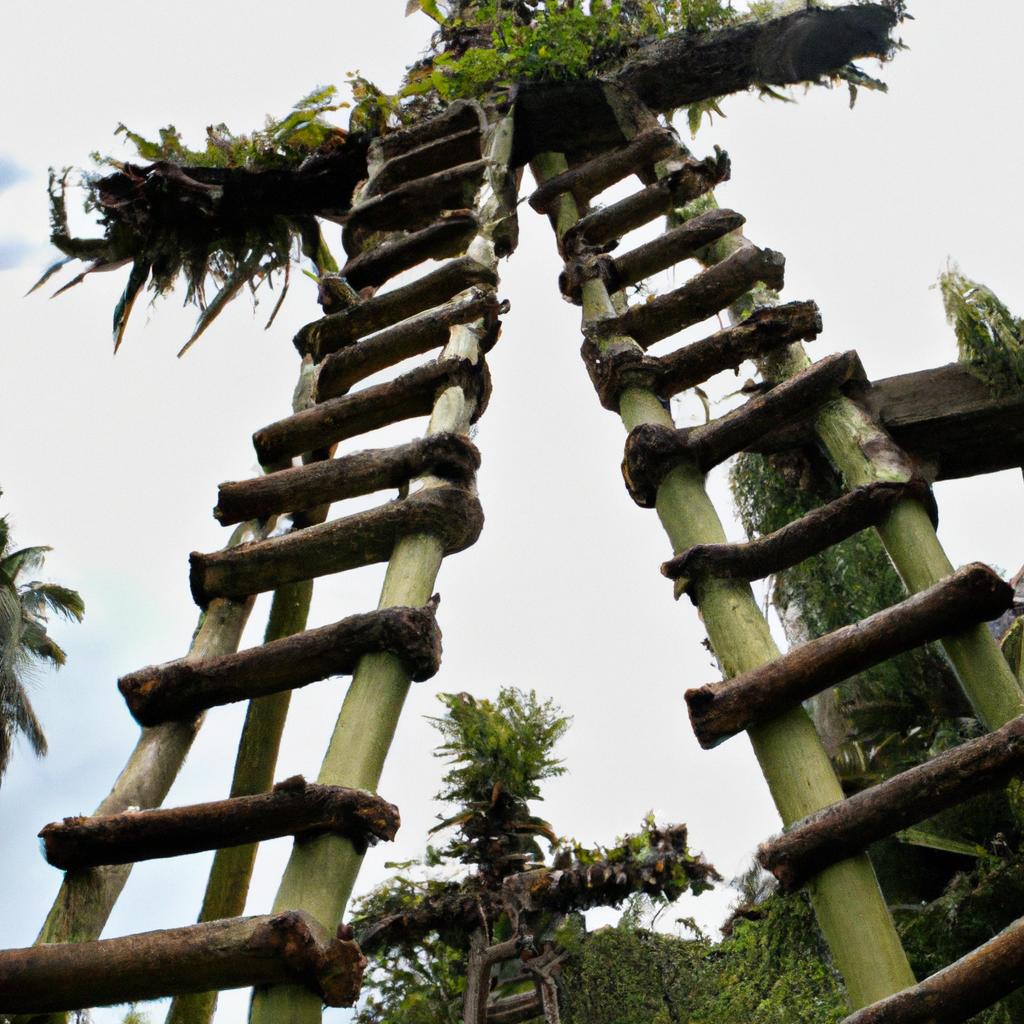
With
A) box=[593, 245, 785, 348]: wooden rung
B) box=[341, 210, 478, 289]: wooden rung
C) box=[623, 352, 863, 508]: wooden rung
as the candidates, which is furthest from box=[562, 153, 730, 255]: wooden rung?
box=[623, 352, 863, 508]: wooden rung

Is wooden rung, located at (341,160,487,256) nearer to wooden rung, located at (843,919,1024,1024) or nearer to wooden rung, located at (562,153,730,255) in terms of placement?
wooden rung, located at (562,153,730,255)

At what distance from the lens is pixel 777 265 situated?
510cm

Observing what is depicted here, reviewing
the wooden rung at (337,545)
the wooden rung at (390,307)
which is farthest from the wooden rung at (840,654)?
the wooden rung at (390,307)

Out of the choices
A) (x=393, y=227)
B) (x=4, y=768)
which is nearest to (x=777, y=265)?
(x=393, y=227)

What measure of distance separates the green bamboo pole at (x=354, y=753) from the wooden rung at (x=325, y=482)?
0.18 metres

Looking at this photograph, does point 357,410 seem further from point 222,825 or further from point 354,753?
point 222,825

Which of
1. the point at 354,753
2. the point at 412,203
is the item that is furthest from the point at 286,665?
the point at 412,203

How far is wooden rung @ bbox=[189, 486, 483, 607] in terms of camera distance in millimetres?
3645

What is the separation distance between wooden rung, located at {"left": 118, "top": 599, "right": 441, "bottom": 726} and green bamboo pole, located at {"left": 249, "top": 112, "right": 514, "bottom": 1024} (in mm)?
62

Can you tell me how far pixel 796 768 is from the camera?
3.04m

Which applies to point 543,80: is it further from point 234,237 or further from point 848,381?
point 848,381

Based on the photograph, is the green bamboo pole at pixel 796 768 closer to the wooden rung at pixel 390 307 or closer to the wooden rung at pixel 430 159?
the wooden rung at pixel 390 307

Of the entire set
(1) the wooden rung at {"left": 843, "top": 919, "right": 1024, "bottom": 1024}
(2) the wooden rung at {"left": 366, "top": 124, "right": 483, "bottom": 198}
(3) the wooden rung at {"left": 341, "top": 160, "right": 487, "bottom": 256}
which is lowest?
(1) the wooden rung at {"left": 843, "top": 919, "right": 1024, "bottom": 1024}

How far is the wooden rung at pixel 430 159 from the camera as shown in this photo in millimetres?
6863
